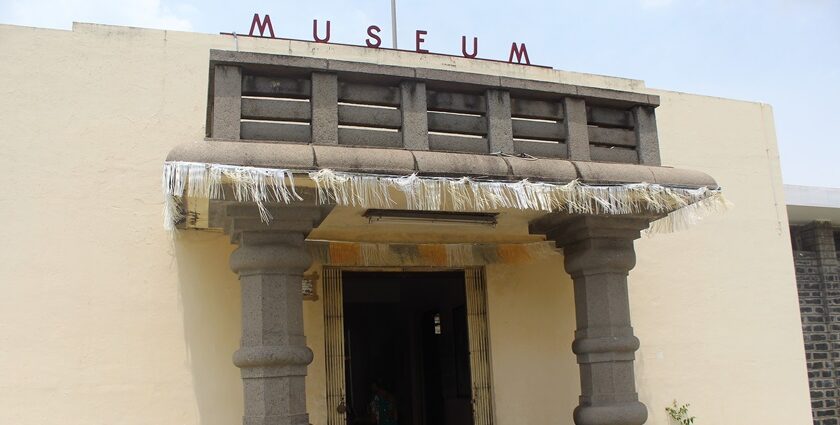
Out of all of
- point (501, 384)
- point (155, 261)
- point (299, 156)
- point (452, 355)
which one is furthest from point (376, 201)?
point (452, 355)

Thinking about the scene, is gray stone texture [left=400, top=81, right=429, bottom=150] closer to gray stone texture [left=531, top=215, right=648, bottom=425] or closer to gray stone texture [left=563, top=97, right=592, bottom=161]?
gray stone texture [left=563, top=97, right=592, bottom=161]

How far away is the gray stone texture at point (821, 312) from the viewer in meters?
10.6

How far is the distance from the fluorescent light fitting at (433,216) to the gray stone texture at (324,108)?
93 centimetres

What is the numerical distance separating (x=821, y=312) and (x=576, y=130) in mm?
6447

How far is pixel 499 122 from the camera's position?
6.10 metres

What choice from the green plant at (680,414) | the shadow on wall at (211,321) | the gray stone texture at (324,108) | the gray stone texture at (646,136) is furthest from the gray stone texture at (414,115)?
the green plant at (680,414)

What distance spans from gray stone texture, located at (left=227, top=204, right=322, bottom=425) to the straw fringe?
7.2 inches

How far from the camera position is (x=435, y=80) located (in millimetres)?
5930

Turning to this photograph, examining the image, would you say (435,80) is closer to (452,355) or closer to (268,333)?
(268,333)

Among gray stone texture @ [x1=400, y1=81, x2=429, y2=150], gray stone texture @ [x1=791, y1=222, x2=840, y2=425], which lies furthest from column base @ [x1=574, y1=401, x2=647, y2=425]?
gray stone texture @ [x1=791, y1=222, x2=840, y2=425]

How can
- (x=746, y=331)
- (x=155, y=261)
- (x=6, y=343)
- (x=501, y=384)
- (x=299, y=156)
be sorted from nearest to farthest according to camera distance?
(x=299, y=156) < (x=6, y=343) < (x=155, y=261) < (x=501, y=384) < (x=746, y=331)

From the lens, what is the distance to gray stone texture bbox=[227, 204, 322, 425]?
540cm

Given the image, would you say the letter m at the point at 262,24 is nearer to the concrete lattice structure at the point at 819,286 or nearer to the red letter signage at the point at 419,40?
the red letter signage at the point at 419,40

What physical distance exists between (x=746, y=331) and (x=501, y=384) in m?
2.89
